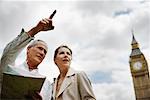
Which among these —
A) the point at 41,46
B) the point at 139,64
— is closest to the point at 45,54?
the point at 41,46

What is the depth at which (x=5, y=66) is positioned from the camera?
57.4 inches

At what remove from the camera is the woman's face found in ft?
6.39

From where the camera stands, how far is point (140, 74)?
1577 inches

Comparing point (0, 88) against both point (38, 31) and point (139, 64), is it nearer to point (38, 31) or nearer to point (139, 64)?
point (38, 31)

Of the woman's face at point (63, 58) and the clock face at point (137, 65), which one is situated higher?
the clock face at point (137, 65)

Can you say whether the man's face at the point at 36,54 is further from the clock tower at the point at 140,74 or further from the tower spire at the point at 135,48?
the tower spire at the point at 135,48

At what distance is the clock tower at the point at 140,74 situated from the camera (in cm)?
3938

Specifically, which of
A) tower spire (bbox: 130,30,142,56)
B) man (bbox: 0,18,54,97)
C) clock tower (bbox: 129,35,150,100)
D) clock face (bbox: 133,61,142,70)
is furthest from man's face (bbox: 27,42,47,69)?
tower spire (bbox: 130,30,142,56)

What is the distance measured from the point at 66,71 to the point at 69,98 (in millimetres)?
190

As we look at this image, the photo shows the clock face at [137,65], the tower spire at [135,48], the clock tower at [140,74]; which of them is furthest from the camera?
the tower spire at [135,48]

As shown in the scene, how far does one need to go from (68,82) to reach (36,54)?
27 centimetres

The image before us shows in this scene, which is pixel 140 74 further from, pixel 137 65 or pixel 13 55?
pixel 13 55

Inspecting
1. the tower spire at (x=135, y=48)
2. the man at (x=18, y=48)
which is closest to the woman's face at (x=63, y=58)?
the man at (x=18, y=48)

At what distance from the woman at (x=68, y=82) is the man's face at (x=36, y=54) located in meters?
0.14
